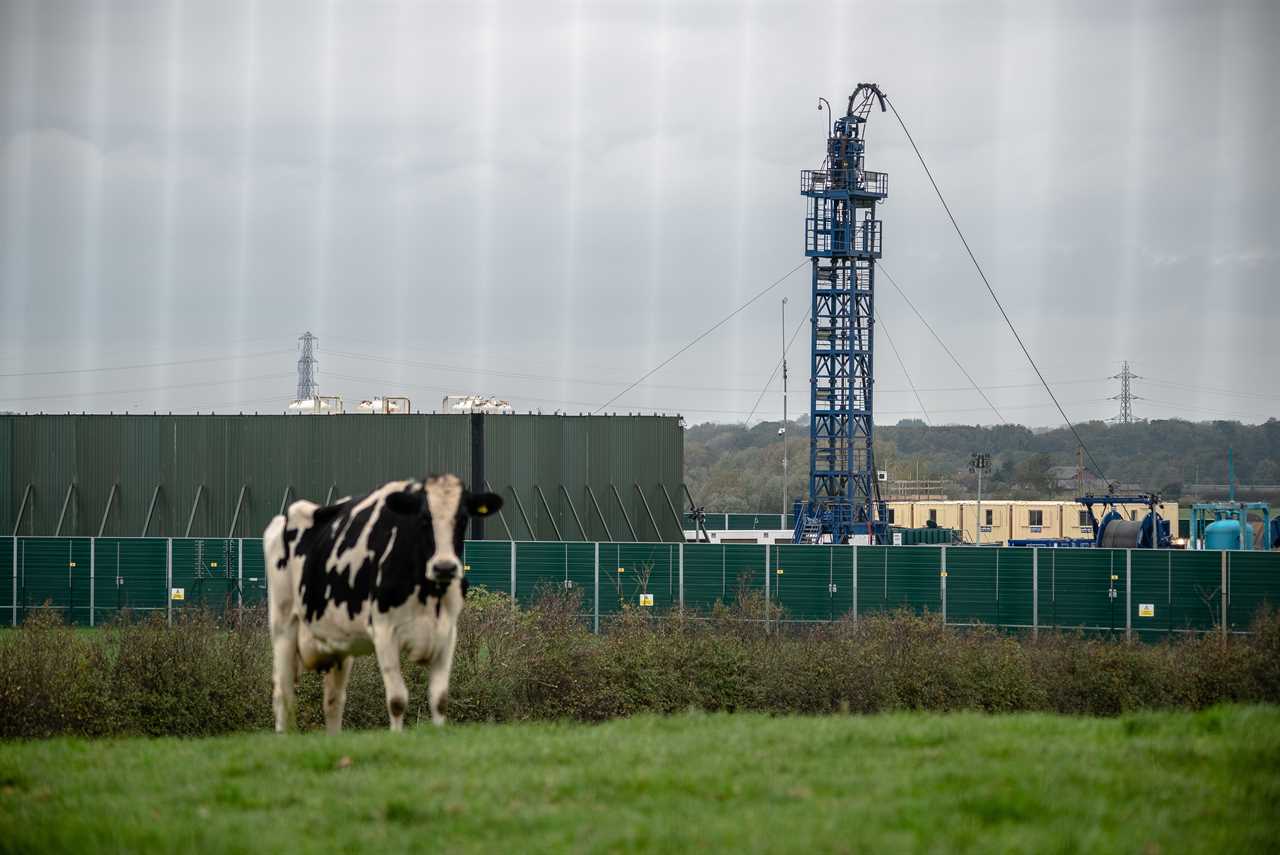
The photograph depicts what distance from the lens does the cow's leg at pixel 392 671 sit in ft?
43.8

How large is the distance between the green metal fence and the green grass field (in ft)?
81.6

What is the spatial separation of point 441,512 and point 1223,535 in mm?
58547

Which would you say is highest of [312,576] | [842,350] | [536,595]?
[842,350]

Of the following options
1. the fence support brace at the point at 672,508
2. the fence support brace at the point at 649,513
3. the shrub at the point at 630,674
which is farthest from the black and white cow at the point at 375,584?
the fence support brace at the point at 672,508

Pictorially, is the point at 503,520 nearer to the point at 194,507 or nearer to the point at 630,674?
the point at 194,507

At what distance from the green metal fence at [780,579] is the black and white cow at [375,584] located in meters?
22.6

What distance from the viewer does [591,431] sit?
2339 inches

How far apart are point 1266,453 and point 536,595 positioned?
144m

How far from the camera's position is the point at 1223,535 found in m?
64.9

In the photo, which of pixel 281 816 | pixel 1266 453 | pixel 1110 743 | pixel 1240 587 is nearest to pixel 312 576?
pixel 281 816

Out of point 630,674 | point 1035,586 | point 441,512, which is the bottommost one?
point 630,674

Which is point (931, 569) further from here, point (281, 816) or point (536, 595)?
point (281, 816)

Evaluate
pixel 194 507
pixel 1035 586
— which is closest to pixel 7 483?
pixel 194 507

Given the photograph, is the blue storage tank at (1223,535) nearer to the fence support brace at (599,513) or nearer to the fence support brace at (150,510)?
the fence support brace at (599,513)
